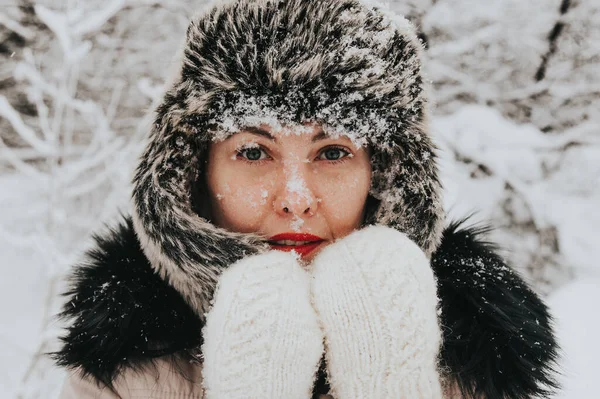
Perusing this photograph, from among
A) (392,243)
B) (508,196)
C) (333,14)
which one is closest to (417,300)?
(392,243)

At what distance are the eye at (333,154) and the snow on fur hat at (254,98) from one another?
75 millimetres

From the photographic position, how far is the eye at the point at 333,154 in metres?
1.54

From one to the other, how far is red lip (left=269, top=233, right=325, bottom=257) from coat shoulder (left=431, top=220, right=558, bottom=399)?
46 cm

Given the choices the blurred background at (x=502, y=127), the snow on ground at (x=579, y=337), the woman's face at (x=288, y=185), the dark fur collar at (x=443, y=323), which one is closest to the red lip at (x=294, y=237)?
the woman's face at (x=288, y=185)

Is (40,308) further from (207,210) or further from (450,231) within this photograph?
(450,231)

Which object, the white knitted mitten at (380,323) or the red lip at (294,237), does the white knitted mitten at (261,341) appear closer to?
the white knitted mitten at (380,323)

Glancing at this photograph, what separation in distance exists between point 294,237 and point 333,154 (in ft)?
1.01

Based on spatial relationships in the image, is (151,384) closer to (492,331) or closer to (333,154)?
(333,154)

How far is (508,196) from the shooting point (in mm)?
4992

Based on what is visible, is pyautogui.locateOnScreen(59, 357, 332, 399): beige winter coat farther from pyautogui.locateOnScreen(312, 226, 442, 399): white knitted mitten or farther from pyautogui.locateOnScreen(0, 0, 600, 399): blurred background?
pyautogui.locateOnScreen(0, 0, 600, 399): blurred background

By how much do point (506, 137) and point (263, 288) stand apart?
3.85 m

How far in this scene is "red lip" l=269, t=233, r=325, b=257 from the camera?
1477mm

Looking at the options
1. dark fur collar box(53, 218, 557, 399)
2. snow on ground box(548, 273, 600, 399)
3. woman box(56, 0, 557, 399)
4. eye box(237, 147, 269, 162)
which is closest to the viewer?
woman box(56, 0, 557, 399)

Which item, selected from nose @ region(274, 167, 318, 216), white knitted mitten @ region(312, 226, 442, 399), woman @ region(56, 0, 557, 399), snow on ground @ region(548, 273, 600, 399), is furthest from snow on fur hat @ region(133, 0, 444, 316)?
snow on ground @ region(548, 273, 600, 399)
